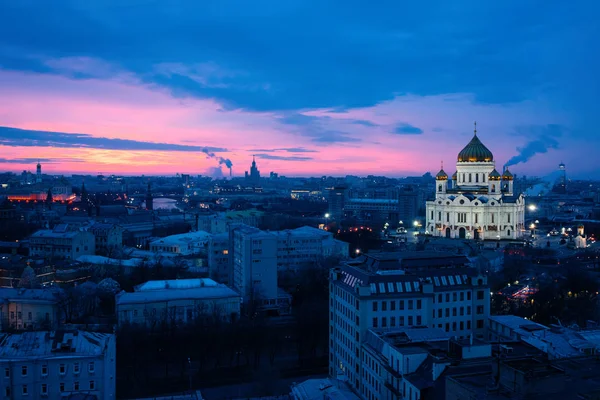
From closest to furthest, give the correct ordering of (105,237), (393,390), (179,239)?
(393,390)
(179,239)
(105,237)

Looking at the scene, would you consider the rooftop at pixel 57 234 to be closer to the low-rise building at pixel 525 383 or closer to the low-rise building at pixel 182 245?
the low-rise building at pixel 182 245

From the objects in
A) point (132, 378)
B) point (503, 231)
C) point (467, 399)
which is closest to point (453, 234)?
point (503, 231)

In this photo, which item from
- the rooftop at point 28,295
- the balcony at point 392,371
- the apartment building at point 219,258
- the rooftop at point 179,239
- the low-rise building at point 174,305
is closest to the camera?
the balcony at point 392,371

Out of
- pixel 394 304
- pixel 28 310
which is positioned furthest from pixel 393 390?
pixel 28 310

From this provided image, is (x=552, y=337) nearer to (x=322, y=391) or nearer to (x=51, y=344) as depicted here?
(x=322, y=391)

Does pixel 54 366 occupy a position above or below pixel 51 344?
below

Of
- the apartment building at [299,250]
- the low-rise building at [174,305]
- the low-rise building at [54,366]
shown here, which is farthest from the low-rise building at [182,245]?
the low-rise building at [54,366]

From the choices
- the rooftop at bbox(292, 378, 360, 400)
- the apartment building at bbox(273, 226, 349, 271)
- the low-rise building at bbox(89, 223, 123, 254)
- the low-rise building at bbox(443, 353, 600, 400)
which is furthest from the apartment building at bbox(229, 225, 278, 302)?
the low-rise building at bbox(443, 353, 600, 400)
